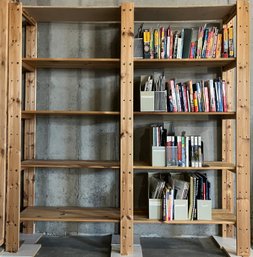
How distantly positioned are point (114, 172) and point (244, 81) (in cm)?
146

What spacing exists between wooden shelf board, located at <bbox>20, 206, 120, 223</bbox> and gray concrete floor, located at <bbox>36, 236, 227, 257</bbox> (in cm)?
29

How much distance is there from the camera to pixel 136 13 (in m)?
2.61

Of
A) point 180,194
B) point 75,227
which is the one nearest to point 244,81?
point 180,194

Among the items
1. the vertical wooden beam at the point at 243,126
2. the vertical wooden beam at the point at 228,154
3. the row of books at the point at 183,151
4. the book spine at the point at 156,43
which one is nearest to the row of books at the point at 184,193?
the row of books at the point at 183,151

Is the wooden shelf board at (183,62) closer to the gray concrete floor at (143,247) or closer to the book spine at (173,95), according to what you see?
the book spine at (173,95)

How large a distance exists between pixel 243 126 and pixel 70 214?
1680mm

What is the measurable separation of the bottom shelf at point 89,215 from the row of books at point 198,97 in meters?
0.95

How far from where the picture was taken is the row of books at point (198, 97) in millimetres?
2494

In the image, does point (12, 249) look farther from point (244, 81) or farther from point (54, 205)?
point (244, 81)

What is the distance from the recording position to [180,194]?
2502mm

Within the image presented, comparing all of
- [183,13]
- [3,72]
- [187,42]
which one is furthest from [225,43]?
[3,72]

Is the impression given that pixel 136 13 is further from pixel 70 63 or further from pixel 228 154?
pixel 228 154

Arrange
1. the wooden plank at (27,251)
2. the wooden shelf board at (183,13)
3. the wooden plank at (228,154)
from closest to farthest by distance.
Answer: the wooden plank at (27,251) < the wooden shelf board at (183,13) < the wooden plank at (228,154)

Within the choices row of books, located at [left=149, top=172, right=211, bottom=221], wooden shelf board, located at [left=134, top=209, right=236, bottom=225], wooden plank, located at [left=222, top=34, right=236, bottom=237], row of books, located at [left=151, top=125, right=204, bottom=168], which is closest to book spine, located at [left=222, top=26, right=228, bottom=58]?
wooden plank, located at [left=222, top=34, right=236, bottom=237]
